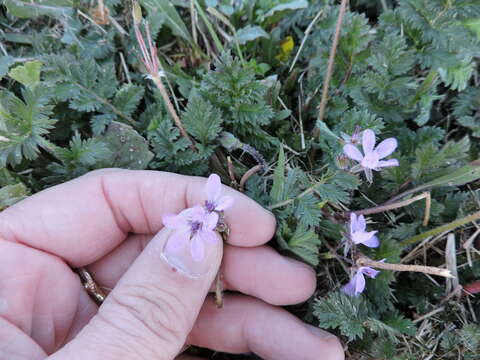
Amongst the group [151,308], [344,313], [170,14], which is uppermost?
[170,14]

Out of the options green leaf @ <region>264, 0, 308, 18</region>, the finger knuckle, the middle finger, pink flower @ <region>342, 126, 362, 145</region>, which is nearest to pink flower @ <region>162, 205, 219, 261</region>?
the finger knuckle

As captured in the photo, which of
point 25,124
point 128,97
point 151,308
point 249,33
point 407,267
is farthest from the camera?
point 249,33

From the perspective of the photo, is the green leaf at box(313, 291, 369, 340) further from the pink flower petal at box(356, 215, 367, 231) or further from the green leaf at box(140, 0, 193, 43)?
the green leaf at box(140, 0, 193, 43)

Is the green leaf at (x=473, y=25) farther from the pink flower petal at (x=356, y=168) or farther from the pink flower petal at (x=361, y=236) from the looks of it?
the pink flower petal at (x=361, y=236)

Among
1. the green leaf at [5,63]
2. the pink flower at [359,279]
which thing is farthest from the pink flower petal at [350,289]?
the green leaf at [5,63]

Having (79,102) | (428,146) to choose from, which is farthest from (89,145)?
(428,146)

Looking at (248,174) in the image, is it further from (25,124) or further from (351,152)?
(25,124)

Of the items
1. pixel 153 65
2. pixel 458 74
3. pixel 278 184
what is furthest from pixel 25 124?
pixel 458 74
